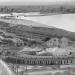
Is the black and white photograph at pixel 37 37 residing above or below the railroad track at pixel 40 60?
above

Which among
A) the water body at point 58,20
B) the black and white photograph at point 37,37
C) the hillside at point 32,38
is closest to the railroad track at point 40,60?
the black and white photograph at point 37,37

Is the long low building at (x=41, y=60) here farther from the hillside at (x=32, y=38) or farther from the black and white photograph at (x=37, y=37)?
the hillside at (x=32, y=38)

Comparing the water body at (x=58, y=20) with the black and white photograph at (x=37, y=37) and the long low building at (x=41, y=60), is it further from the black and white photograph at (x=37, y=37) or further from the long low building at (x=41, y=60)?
the long low building at (x=41, y=60)

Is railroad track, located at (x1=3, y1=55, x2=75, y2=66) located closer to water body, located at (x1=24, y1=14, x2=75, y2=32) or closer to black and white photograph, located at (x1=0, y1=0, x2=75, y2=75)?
black and white photograph, located at (x1=0, y1=0, x2=75, y2=75)

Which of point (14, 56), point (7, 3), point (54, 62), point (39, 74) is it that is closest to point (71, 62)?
point (54, 62)

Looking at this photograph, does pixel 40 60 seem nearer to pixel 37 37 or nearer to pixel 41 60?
pixel 41 60

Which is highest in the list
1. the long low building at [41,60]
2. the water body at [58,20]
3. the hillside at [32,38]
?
the water body at [58,20]

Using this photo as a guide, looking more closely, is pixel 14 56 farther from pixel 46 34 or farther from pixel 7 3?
pixel 7 3

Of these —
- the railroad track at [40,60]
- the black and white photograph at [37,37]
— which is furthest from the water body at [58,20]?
the railroad track at [40,60]
